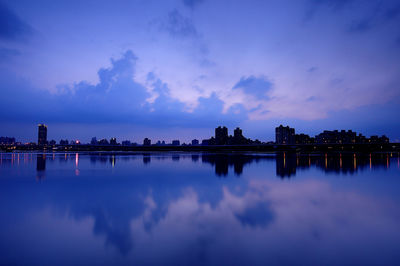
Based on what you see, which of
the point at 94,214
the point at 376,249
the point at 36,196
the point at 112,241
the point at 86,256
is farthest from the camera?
the point at 36,196

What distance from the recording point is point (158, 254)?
7.03 meters

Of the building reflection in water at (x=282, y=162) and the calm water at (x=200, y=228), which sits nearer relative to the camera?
the calm water at (x=200, y=228)

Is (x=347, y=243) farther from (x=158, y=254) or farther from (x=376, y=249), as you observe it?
(x=158, y=254)

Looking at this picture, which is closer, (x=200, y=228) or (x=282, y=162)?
(x=200, y=228)

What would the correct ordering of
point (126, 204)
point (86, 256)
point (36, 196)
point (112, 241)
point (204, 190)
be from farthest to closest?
point (204, 190)
point (36, 196)
point (126, 204)
point (112, 241)
point (86, 256)

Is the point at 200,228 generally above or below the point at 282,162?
above

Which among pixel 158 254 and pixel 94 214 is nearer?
pixel 158 254

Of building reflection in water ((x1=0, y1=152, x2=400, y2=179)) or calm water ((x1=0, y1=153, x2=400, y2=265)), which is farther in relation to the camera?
building reflection in water ((x1=0, y1=152, x2=400, y2=179))

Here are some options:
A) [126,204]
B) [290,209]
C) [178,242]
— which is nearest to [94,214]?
[126,204]

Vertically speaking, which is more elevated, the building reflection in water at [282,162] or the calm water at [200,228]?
the calm water at [200,228]

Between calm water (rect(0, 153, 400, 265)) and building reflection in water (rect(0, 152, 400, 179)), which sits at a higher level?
calm water (rect(0, 153, 400, 265))

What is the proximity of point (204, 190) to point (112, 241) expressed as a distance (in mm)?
9496

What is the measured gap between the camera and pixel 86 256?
691cm

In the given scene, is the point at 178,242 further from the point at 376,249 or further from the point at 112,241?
the point at 376,249
